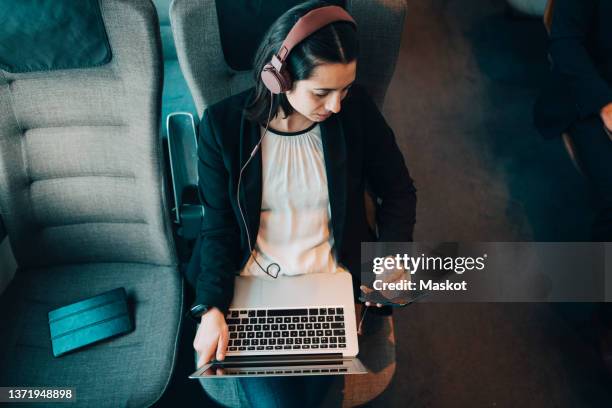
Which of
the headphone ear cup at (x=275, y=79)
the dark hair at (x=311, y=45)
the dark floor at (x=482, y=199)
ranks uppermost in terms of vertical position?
the dark hair at (x=311, y=45)

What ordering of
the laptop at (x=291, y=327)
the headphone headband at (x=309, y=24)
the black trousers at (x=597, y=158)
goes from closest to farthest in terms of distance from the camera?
the headphone headband at (x=309, y=24)
the laptop at (x=291, y=327)
the black trousers at (x=597, y=158)

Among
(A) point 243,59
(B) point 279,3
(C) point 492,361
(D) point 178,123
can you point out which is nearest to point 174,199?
(D) point 178,123

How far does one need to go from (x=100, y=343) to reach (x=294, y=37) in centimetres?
91

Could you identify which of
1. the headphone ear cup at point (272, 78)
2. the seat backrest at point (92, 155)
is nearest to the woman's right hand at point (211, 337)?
the seat backrest at point (92, 155)

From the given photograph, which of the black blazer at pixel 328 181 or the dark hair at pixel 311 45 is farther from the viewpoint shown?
the black blazer at pixel 328 181

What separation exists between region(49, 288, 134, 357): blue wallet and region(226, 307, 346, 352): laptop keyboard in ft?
1.12

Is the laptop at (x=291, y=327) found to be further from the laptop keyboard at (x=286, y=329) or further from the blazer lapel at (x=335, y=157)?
the blazer lapel at (x=335, y=157)

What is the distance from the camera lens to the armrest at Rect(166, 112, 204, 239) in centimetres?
131

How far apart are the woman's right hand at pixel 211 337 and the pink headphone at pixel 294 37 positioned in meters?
0.52

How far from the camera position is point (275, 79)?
93 centimetres

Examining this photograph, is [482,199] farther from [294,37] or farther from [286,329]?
[294,37]

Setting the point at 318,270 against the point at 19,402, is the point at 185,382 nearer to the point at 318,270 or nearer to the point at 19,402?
the point at 19,402

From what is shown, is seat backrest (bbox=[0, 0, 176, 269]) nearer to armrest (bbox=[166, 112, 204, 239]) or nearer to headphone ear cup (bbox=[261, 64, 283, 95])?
armrest (bbox=[166, 112, 204, 239])

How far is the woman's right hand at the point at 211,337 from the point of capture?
1053 mm
